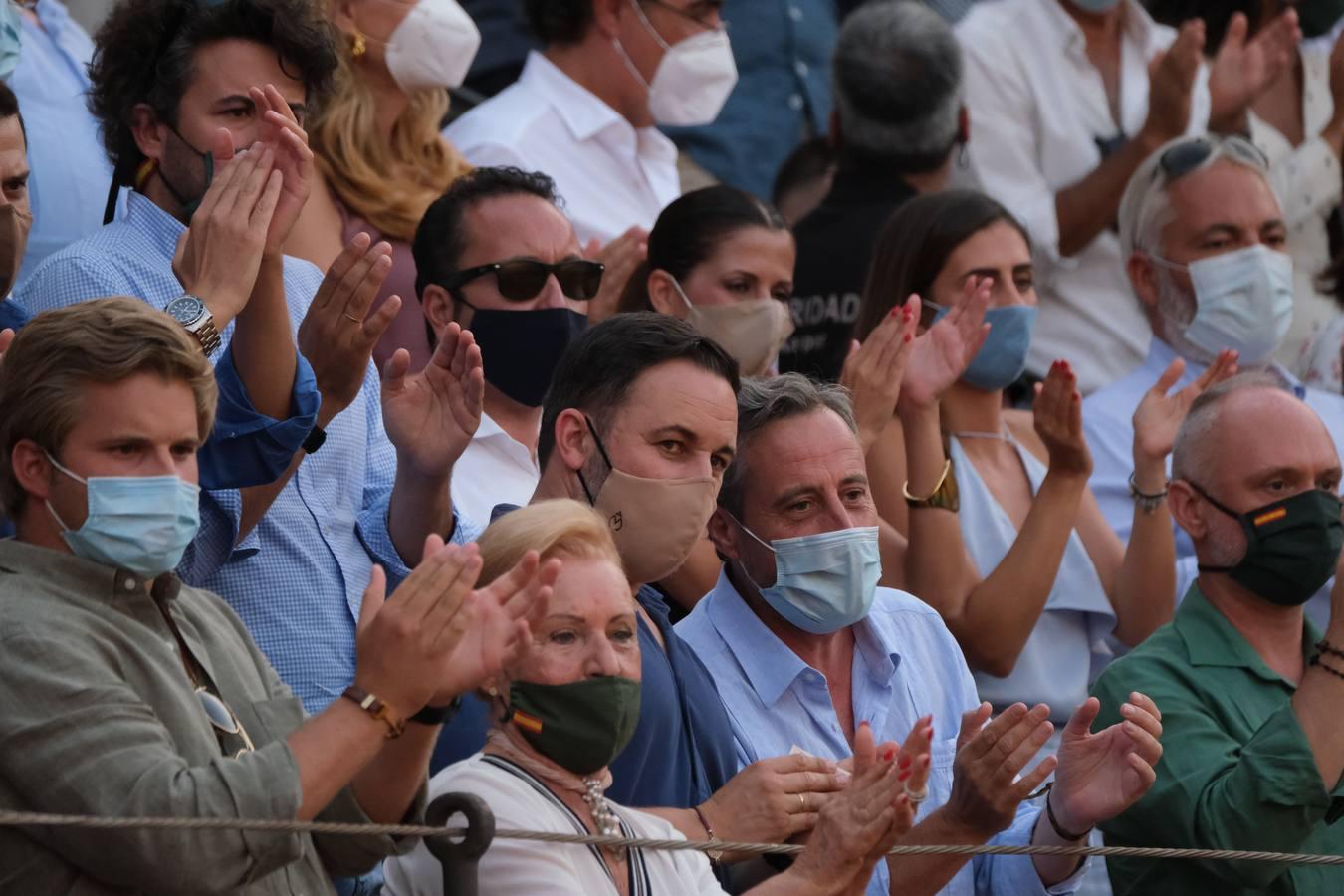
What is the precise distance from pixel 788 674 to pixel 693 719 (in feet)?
1.51

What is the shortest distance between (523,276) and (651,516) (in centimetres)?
121

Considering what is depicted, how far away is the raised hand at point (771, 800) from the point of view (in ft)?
13.4

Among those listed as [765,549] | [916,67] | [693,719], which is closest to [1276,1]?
[916,67]

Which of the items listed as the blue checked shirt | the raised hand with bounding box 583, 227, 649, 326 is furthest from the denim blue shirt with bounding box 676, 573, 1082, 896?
the raised hand with bounding box 583, 227, 649, 326

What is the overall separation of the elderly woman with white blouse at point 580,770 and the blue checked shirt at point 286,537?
33.5 inches

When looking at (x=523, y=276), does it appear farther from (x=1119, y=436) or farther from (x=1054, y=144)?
(x=1054, y=144)

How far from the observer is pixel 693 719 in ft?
14.4

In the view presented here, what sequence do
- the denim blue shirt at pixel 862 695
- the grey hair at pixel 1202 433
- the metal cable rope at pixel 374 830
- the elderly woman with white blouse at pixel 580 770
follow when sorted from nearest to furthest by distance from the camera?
the metal cable rope at pixel 374 830
the elderly woman with white blouse at pixel 580 770
the denim blue shirt at pixel 862 695
the grey hair at pixel 1202 433

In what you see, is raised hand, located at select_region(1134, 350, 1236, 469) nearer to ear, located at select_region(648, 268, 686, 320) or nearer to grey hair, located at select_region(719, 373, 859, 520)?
ear, located at select_region(648, 268, 686, 320)

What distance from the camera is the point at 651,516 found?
449cm

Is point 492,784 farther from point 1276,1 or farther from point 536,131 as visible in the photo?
point 1276,1

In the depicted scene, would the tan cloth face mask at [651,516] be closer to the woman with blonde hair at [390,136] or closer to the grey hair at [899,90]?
the woman with blonde hair at [390,136]

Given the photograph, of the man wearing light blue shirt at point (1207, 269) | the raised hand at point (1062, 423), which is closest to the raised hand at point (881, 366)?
the raised hand at point (1062, 423)

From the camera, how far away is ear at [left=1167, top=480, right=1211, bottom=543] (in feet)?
17.8
